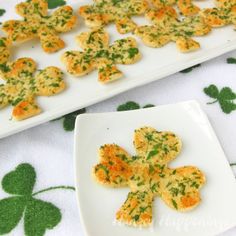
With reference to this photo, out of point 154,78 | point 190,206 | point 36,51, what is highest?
point 36,51

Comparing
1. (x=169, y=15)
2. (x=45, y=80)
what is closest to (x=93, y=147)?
(x=45, y=80)

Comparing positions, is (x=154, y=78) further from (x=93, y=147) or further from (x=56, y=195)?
(x=56, y=195)

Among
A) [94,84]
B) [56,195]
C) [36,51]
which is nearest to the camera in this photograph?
[56,195]

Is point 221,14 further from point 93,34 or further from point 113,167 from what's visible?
point 113,167

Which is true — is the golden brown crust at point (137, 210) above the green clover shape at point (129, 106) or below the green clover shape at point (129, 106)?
below

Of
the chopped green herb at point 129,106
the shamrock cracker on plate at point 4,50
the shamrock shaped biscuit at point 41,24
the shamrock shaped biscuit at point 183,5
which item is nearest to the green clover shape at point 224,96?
the chopped green herb at point 129,106

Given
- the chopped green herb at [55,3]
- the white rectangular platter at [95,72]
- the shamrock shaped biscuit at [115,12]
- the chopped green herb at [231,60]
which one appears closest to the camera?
the white rectangular platter at [95,72]

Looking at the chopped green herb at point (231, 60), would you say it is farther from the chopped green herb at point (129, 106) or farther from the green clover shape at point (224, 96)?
the chopped green herb at point (129, 106)

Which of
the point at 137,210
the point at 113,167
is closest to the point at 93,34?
the point at 113,167
